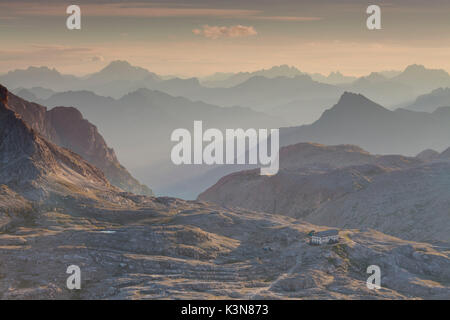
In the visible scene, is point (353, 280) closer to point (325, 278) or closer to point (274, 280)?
point (325, 278)

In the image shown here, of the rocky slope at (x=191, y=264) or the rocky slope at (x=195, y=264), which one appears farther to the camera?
the rocky slope at (x=191, y=264)

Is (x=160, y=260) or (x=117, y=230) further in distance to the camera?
(x=117, y=230)

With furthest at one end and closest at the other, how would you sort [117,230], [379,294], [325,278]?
[117,230], [325,278], [379,294]

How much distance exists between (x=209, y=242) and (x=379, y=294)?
60.0m

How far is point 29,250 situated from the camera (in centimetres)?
16112

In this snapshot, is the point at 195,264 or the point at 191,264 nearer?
the point at 191,264

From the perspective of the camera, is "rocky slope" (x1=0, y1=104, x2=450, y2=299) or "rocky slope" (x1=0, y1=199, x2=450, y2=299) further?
"rocky slope" (x1=0, y1=104, x2=450, y2=299)

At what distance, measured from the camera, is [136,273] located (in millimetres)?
154875
